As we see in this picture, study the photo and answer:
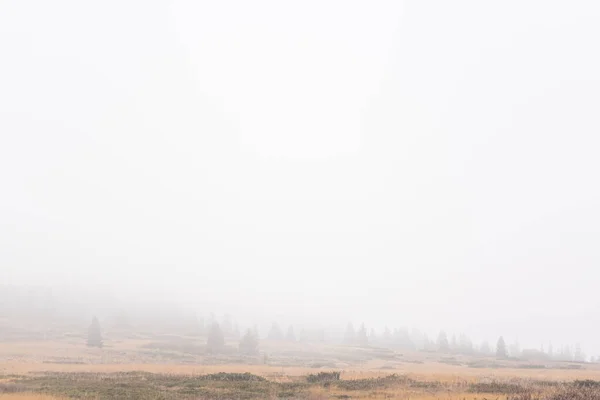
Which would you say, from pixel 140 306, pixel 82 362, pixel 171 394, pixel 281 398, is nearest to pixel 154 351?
pixel 82 362

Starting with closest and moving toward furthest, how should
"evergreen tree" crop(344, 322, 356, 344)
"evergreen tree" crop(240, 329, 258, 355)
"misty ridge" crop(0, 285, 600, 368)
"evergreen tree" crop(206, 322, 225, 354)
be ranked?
1. "evergreen tree" crop(206, 322, 225, 354)
2. "evergreen tree" crop(240, 329, 258, 355)
3. "misty ridge" crop(0, 285, 600, 368)
4. "evergreen tree" crop(344, 322, 356, 344)

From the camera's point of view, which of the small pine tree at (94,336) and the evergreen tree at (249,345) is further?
the evergreen tree at (249,345)

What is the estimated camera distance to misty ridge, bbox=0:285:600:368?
73375mm

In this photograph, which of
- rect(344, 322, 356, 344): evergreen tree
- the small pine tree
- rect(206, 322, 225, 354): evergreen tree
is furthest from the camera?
rect(344, 322, 356, 344): evergreen tree

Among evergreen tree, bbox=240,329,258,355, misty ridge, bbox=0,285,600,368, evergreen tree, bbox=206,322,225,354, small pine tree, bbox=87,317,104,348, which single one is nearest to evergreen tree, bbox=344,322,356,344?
misty ridge, bbox=0,285,600,368

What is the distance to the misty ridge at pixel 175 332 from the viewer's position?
73375mm

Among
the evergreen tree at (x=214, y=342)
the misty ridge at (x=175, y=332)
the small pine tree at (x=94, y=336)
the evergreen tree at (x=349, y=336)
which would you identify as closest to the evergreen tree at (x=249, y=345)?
the misty ridge at (x=175, y=332)

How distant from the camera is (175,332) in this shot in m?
109

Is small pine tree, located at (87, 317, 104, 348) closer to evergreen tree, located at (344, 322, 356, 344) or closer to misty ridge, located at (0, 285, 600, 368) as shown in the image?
misty ridge, located at (0, 285, 600, 368)

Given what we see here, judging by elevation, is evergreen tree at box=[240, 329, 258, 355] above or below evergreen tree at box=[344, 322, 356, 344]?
above

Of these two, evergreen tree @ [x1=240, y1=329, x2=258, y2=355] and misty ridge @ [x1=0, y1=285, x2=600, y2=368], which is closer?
evergreen tree @ [x1=240, y1=329, x2=258, y2=355]

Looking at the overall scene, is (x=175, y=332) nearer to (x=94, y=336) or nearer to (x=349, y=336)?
(x=94, y=336)

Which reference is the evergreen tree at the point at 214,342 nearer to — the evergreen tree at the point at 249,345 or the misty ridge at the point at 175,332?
the misty ridge at the point at 175,332

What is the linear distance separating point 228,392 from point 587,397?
1827 centimetres
